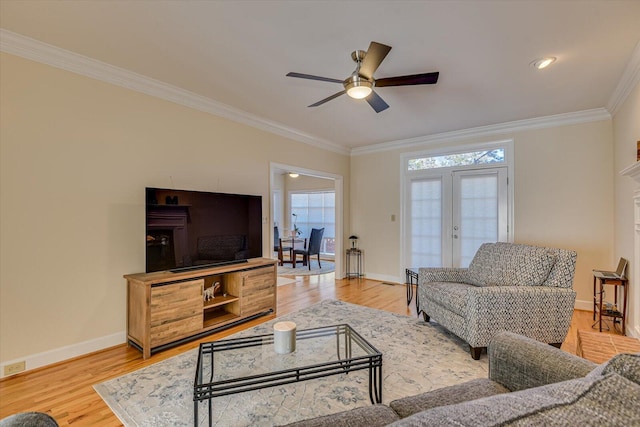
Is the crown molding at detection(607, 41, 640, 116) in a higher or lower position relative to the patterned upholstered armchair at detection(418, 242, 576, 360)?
higher

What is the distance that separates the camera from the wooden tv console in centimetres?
255

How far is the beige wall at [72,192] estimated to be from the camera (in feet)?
7.35

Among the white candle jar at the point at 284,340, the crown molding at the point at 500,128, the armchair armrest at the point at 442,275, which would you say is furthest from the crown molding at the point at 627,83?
the white candle jar at the point at 284,340

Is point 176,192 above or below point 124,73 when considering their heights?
below

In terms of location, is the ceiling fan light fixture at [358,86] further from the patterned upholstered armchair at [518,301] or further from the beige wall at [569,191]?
the beige wall at [569,191]

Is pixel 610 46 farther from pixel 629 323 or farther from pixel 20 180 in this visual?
pixel 20 180

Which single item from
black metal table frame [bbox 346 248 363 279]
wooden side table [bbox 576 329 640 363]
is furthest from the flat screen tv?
wooden side table [bbox 576 329 640 363]

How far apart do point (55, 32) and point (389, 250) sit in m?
5.09

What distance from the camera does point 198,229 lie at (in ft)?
10.1

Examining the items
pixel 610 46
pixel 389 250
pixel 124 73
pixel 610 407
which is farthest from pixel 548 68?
pixel 124 73

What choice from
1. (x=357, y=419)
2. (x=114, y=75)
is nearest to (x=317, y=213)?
(x=114, y=75)

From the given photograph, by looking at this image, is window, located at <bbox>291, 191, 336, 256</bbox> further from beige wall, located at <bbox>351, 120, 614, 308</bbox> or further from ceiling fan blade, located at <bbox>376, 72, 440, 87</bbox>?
ceiling fan blade, located at <bbox>376, 72, 440, 87</bbox>

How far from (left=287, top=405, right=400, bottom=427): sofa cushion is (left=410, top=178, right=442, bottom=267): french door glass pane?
14.1 ft

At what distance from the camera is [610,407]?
506mm
